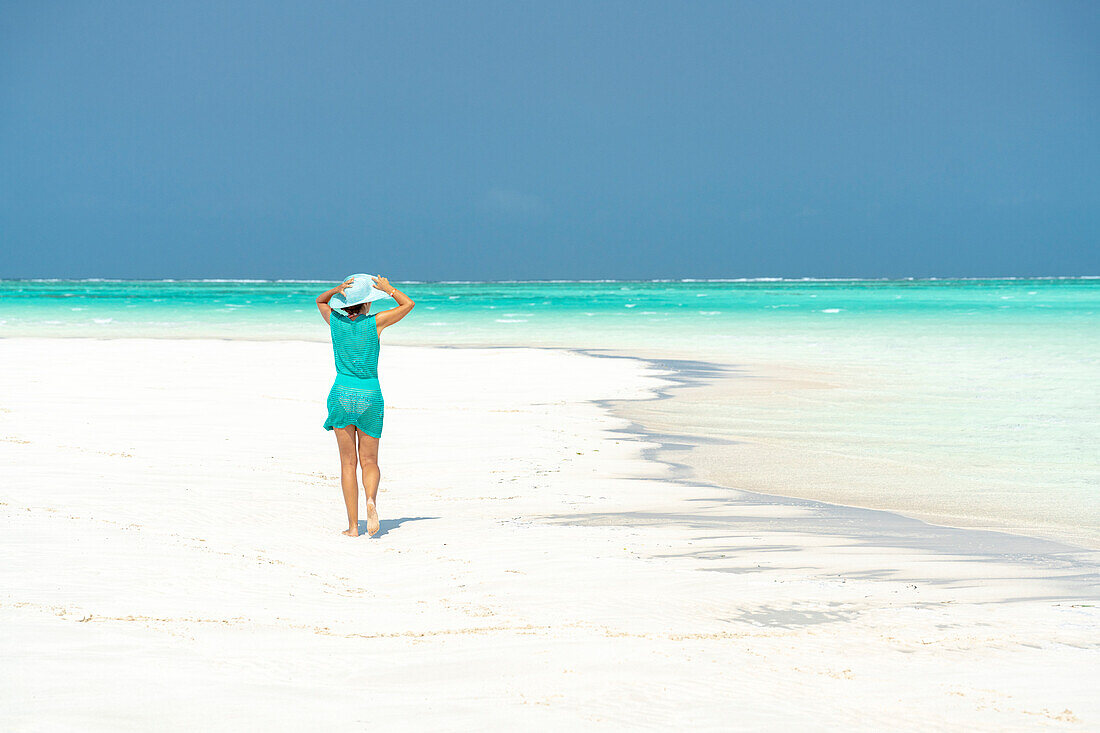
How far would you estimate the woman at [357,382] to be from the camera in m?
6.09

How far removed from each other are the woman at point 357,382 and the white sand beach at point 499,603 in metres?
0.41

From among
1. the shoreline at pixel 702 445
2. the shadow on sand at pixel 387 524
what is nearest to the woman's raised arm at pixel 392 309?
the shadow on sand at pixel 387 524

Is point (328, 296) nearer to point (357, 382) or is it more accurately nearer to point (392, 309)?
point (392, 309)

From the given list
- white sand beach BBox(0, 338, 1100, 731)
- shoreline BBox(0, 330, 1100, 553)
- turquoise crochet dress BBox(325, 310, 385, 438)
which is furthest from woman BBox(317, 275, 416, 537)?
shoreline BBox(0, 330, 1100, 553)

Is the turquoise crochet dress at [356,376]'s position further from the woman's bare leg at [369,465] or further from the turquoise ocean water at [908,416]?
the turquoise ocean water at [908,416]

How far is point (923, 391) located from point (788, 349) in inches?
417

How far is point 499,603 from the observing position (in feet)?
15.7

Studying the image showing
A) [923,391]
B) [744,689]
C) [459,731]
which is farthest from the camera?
[923,391]

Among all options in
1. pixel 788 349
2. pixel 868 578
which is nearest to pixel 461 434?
pixel 868 578

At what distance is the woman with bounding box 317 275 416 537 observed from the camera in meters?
6.09

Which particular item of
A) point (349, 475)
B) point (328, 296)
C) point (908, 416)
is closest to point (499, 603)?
point (349, 475)

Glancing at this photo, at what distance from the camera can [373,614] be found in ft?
14.9

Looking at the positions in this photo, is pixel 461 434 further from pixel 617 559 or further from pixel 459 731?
pixel 459 731

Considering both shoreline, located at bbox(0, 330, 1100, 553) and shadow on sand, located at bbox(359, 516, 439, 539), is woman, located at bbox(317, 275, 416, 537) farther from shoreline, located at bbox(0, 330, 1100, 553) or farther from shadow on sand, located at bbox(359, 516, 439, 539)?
shoreline, located at bbox(0, 330, 1100, 553)
